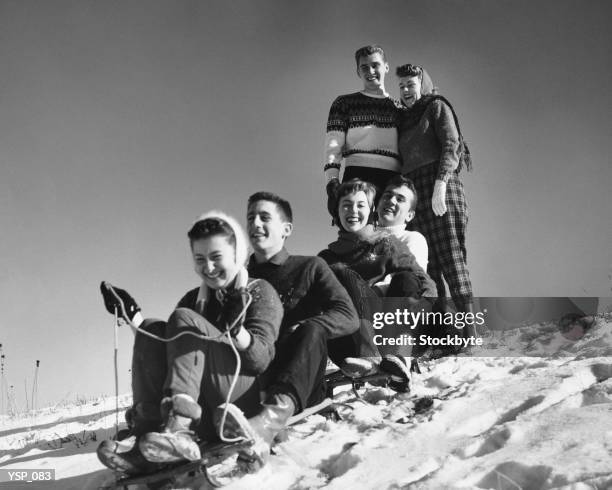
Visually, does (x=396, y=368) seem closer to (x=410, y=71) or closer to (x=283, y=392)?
(x=283, y=392)

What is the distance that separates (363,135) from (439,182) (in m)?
0.74

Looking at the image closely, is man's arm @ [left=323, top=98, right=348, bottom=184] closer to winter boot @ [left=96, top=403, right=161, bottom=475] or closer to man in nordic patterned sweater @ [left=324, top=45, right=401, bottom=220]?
man in nordic patterned sweater @ [left=324, top=45, right=401, bottom=220]

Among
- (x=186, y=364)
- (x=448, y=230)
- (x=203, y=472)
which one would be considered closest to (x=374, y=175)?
(x=448, y=230)

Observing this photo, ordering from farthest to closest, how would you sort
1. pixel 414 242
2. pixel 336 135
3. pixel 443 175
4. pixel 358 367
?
1. pixel 336 135
2. pixel 443 175
3. pixel 414 242
4. pixel 358 367

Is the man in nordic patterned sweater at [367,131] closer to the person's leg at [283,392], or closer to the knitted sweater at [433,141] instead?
the knitted sweater at [433,141]

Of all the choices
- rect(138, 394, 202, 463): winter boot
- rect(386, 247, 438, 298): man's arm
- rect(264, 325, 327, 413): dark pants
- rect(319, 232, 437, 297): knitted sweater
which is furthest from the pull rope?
rect(386, 247, 438, 298): man's arm

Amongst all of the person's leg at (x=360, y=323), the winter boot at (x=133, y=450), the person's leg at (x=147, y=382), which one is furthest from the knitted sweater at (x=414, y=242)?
the winter boot at (x=133, y=450)

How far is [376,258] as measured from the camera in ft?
12.0

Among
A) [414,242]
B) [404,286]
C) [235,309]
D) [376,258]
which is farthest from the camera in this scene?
[414,242]

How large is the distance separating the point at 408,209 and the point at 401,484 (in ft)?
7.76

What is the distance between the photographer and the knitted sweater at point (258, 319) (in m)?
2.39

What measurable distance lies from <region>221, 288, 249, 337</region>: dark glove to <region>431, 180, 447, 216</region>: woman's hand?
2622 millimetres

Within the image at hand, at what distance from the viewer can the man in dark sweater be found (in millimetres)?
2512

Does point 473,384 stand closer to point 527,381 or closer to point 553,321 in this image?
point 527,381
